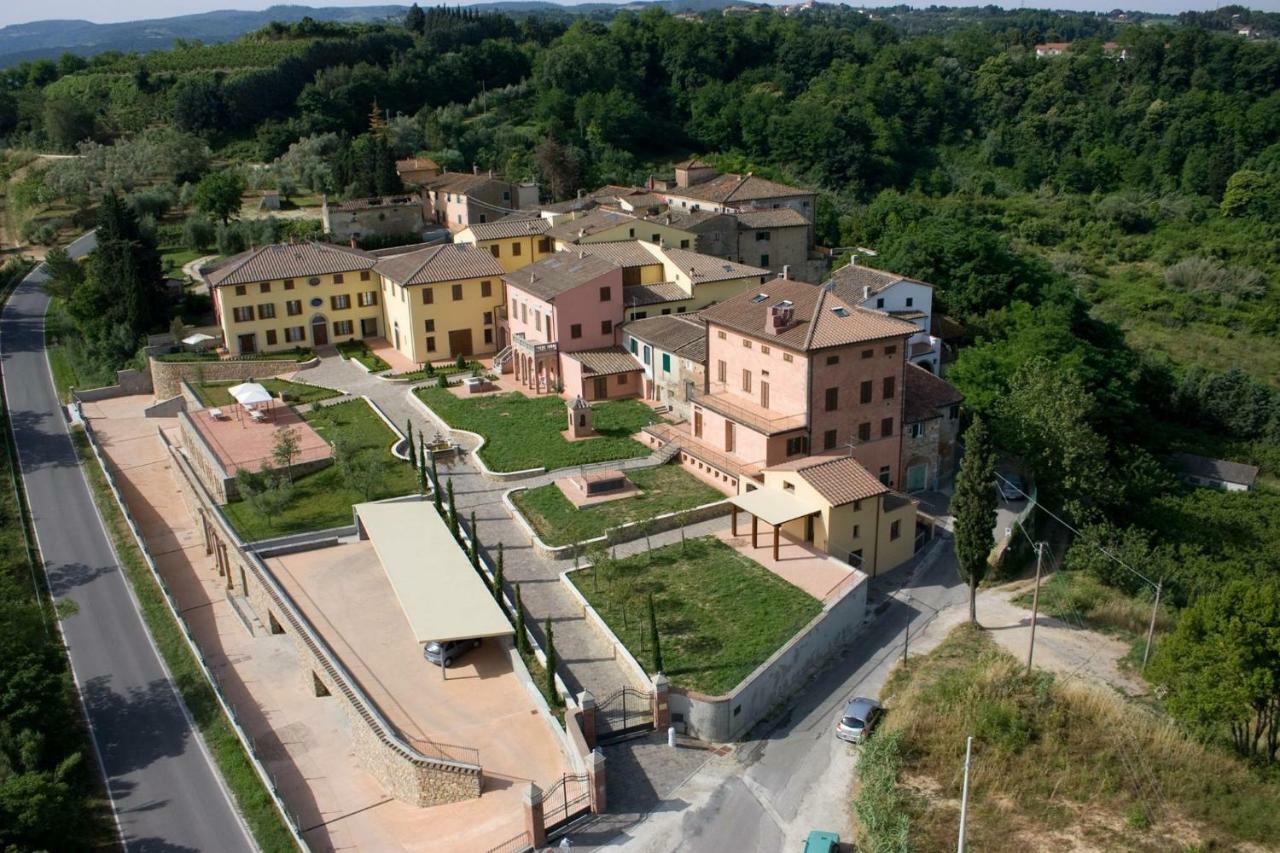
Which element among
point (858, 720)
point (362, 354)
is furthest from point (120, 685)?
point (362, 354)

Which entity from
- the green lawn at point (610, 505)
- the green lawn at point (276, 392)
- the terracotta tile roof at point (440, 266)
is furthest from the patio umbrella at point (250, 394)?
the green lawn at point (610, 505)

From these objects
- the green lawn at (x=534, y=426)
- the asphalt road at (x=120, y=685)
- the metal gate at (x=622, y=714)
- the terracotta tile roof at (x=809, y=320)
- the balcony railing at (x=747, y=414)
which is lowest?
the asphalt road at (x=120, y=685)

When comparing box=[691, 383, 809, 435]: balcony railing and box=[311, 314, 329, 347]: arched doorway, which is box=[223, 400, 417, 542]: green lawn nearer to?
box=[311, 314, 329, 347]: arched doorway

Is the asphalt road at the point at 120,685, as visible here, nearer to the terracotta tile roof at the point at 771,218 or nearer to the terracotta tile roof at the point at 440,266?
the terracotta tile roof at the point at 440,266

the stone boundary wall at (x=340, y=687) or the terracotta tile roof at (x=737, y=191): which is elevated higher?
the terracotta tile roof at (x=737, y=191)

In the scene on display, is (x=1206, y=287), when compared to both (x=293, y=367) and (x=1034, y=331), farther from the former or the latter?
(x=293, y=367)

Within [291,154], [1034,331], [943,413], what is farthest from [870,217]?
[291,154]

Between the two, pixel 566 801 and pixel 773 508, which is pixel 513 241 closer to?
pixel 773 508
